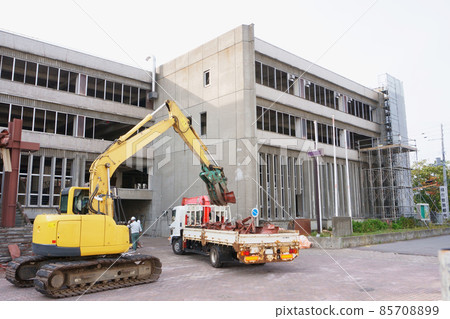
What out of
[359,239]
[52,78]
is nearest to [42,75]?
[52,78]

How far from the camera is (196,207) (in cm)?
1719

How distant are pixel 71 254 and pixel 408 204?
116 feet

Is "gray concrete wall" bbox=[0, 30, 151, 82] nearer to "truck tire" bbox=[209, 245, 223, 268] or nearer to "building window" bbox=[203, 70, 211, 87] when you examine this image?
"building window" bbox=[203, 70, 211, 87]

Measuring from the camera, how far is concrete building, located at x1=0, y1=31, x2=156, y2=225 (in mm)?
24562

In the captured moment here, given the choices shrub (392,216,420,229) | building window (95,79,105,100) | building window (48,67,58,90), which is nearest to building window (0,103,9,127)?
building window (48,67,58,90)

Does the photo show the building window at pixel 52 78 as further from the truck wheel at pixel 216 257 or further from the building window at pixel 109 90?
the truck wheel at pixel 216 257

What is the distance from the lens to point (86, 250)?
9836 mm

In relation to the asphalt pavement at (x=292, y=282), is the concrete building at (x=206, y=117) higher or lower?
higher

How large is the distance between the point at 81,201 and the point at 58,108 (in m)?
17.7

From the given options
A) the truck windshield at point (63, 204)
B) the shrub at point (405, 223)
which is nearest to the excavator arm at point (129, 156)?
the truck windshield at point (63, 204)

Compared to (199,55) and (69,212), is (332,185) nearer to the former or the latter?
(199,55)

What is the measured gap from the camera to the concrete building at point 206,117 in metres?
24.8

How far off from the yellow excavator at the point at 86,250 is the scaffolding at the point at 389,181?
96.2 ft

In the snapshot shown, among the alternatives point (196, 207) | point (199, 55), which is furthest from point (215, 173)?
point (199, 55)
